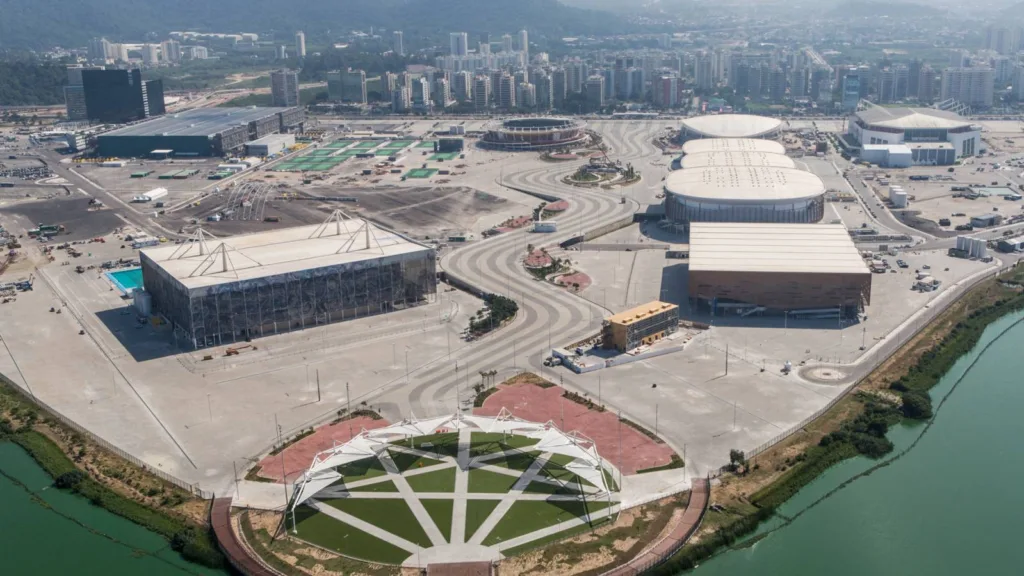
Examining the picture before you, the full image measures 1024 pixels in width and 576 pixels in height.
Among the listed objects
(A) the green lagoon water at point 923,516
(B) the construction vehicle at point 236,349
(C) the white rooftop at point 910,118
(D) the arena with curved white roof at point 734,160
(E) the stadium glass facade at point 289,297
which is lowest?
(A) the green lagoon water at point 923,516

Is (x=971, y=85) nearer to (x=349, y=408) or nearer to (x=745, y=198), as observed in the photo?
(x=745, y=198)

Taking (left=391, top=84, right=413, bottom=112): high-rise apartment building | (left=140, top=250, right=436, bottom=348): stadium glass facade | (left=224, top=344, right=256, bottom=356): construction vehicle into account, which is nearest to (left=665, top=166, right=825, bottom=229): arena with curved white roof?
(left=140, top=250, right=436, bottom=348): stadium glass facade

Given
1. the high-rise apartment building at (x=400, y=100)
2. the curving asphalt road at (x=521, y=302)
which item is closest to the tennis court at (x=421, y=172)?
the curving asphalt road at (x=521, y=302)

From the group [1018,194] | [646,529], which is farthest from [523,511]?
[1018,194]

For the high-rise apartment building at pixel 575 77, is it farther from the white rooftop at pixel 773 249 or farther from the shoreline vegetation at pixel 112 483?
the shoreline vegetation at pixel 112 483

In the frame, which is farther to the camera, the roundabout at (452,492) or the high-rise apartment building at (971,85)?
the high-rise apartment building at (971,85)
